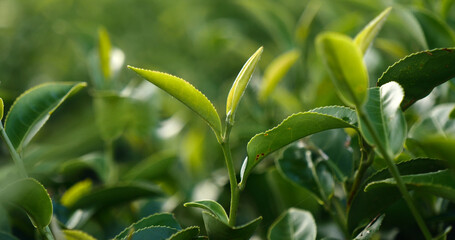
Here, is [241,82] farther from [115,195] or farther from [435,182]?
[115,195]

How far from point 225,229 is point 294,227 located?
183 mm

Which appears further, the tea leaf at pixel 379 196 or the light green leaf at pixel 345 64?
the tea leaf at pixel 379 196

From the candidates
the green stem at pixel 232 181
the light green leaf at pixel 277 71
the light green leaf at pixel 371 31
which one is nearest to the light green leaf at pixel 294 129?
the green stem at pixel 232 181

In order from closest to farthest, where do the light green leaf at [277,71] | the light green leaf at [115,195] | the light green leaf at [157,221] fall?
1. the light green leaf at [157,221]
2. the light green leaf at [115,195]
3. the light green leaf at [277,71]

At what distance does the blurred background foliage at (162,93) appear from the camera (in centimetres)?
107

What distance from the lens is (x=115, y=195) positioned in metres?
0.97

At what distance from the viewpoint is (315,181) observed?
84 cm

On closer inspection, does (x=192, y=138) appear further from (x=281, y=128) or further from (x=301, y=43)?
(x=281, y=128)

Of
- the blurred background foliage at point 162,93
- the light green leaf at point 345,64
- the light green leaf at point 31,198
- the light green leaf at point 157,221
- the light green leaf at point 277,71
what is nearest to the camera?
the light green leaf at point 345,64

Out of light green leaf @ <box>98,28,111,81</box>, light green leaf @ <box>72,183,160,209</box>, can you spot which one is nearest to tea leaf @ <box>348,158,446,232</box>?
light green leaf @ <box>72,183,160,209</box>

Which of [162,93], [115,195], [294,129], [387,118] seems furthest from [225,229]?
[162,93]

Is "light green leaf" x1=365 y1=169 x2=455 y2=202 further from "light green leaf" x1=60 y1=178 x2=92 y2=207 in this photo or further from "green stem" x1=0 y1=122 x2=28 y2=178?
"light green leaf" x1=60 y1=178 x2=92 y2=207

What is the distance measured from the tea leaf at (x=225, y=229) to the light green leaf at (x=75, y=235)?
187 mm

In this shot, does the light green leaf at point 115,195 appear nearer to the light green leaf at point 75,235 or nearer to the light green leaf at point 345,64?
the light green leaf at point 75,235
